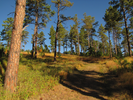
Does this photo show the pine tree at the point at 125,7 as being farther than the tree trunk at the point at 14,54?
Yes

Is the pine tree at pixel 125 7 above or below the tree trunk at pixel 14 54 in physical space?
above

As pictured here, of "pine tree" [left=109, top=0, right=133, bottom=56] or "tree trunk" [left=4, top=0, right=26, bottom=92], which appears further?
"pine tree" [left=109, top=0, right=133, bottom=56]

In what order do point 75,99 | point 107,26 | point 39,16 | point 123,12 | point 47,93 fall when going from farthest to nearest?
point 107,26 < point 39,16 < point 123,12 < point 47,93 < point 75,99

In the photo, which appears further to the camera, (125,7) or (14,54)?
(125,7)

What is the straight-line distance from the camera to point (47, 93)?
Answer: 380 centimetres

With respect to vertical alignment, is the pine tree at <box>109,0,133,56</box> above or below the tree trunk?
above

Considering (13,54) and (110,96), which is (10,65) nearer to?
(13,54)

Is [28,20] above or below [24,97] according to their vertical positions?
above

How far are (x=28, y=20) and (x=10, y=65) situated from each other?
1246cm

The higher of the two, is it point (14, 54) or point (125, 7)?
point (125, 7)

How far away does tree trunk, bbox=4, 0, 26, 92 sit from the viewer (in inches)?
142

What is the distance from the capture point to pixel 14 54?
376 centimetres

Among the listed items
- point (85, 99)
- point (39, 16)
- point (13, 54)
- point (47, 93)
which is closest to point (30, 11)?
point (39, 16)

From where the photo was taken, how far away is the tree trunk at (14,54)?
11.8ft
